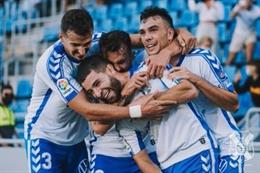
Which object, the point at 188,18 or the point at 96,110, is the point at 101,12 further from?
the point at 96,110

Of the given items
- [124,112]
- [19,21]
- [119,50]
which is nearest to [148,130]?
[124,112]

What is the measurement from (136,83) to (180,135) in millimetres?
317

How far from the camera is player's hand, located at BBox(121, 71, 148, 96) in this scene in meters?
3.42

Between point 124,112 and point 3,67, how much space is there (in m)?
9.85

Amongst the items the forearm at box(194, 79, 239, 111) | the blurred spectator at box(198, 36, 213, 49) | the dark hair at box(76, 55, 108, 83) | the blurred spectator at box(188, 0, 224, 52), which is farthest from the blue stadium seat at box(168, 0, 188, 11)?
the forearm at box(194, 79, 239, 111)

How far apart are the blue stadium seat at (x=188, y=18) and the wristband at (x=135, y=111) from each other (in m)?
7.58

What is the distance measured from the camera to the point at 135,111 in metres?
3.44

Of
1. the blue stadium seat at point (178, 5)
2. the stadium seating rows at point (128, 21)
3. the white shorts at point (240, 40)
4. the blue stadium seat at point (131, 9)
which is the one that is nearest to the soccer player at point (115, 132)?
the stadium seating rows at point (128, 21)

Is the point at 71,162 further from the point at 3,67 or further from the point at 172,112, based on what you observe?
the point at 3,67

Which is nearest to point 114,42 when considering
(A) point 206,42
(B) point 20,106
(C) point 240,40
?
(A) point 206,42

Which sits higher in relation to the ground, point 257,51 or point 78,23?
point 78,23

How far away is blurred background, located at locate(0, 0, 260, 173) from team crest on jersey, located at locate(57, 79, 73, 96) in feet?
14.0

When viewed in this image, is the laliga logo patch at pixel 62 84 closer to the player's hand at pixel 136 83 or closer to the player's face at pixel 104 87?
the player's face at pixel 104 87

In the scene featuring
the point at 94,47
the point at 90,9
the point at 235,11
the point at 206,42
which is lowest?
the point at 90,9
